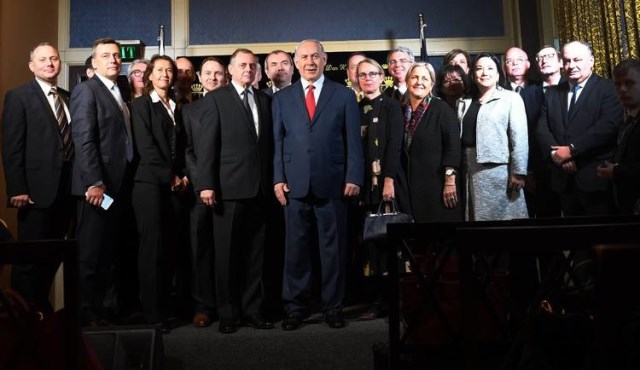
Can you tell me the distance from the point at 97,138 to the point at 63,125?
0.92 ft

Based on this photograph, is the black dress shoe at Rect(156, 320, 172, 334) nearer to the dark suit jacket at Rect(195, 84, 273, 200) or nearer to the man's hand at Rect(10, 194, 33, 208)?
the dark suit jacket at Rect(195, 84, 273, 200)

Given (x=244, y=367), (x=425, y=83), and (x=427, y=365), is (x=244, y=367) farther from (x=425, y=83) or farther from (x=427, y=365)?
(x=425, y=83)

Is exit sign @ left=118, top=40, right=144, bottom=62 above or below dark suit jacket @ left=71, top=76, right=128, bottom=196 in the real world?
above

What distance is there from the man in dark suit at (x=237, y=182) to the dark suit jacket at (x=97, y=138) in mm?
399

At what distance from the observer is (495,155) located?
11.0 feet

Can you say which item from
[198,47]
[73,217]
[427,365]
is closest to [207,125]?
[73,217]

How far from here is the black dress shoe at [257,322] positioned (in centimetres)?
299

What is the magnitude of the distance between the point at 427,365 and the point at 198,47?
4710mm

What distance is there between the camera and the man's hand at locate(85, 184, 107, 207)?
302cm

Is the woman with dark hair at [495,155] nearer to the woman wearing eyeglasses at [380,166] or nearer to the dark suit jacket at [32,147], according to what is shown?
the woman wearing eyeglasses at [380,166]

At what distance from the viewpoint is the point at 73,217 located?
3.37 meters

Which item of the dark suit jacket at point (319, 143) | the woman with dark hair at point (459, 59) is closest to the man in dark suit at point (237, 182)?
the dark suit jacket at point (319, 143)

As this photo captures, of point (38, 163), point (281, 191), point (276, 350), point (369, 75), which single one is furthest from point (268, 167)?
point (38, 163)

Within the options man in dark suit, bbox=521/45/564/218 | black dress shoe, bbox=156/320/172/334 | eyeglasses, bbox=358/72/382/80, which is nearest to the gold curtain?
man in dark suit, bbox=521/45/564/218
